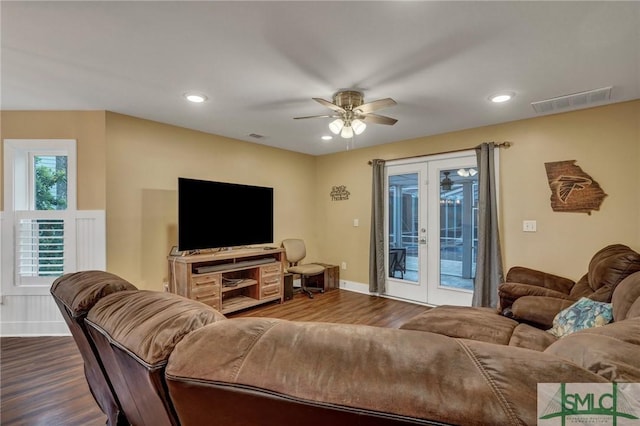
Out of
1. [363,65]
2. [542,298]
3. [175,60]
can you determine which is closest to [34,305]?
[175,60]

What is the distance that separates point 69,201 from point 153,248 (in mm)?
971

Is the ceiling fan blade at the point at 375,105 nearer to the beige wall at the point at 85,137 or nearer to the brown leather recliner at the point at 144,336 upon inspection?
the brown leather recliner at the point at 144,336

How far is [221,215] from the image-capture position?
12.9 ft

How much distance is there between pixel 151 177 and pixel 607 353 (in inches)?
161

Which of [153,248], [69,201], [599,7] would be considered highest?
[599,7]

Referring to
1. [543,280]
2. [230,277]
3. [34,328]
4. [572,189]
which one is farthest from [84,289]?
[572,189]

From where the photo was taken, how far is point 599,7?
1613 millimetres

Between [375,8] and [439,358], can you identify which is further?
[375,8]

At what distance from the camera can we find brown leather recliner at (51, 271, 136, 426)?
1.20 m

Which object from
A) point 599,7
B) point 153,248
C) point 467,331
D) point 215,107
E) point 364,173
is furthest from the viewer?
point 364,173

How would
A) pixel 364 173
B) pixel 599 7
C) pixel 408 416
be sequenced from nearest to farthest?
pixel 408 416 < pixel 599 7 < pixel 364 173

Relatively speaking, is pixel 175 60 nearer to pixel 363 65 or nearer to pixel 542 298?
pixel 363 65

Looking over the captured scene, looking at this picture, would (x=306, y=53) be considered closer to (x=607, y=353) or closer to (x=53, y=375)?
(x=607, y=353)

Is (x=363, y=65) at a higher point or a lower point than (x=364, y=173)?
higher
